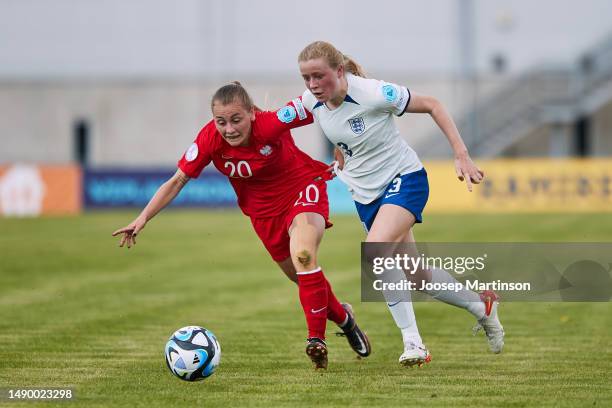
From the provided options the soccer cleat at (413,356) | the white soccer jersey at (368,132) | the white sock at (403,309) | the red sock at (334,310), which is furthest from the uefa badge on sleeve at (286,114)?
the soccer cleat at (413,356)

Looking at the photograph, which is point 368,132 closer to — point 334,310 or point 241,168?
point 241,168

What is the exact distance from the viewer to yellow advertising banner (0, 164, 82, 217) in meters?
29.4

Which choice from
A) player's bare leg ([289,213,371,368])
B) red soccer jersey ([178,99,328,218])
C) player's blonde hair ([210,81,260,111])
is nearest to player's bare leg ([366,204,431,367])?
player's bare leg ([289,213,371,368])

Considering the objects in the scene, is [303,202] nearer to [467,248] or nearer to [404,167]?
[404,167]

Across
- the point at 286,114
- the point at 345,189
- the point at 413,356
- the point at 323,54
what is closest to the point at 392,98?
the point at 323,54

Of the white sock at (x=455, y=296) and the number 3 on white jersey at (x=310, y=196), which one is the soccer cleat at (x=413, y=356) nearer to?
the white sock at (x=455, y=296)

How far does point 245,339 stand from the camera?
899cm

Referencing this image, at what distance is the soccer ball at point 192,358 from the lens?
6.73 m

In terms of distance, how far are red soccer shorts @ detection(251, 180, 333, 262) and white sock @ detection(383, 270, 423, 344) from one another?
2.07 feet

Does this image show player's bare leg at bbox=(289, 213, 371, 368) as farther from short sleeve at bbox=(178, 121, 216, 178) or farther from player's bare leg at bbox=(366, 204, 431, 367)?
short sleeve at bbox=(178, 121, 216, 178)

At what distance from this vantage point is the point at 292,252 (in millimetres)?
7277

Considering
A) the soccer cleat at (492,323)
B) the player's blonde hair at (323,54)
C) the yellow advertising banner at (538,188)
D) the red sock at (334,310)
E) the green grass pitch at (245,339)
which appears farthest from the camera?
the yellow advertising banner at (538,188)

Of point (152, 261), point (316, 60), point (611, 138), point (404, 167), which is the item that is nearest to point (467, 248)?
point (404, 167)

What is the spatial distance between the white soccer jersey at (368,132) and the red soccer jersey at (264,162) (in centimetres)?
23
